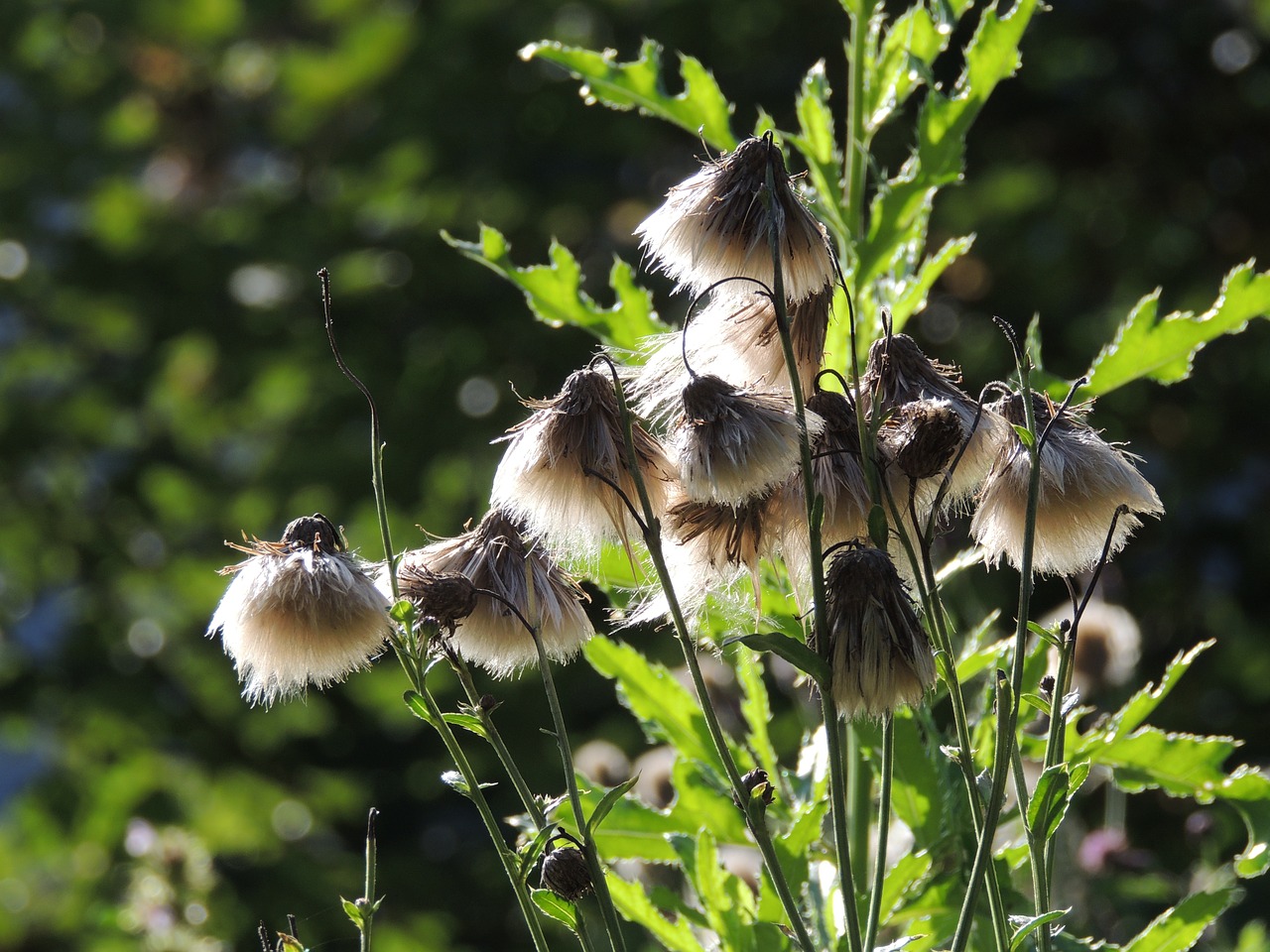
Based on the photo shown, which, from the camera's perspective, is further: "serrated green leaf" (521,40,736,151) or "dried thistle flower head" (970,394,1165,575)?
"serrated green leaf" (521,40,736,151)

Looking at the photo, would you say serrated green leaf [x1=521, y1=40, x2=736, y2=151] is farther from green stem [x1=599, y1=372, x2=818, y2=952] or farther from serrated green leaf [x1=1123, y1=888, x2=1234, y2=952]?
serrated green leaf [x1=1123, y1=888, x2=1234, y2=952]

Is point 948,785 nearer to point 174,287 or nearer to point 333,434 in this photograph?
point 333,434

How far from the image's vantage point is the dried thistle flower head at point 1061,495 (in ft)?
→ 2.09

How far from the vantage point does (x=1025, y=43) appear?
3.10 m

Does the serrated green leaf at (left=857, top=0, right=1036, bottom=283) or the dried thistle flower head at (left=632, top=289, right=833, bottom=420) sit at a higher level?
the serrated green leaf at (left=857, top=0, right=1036, bottom=283)

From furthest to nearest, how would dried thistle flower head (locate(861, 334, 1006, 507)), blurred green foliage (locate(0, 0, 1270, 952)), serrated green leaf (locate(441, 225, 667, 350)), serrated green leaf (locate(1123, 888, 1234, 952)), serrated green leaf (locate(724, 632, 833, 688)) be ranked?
blurred green foliage (locate(0, 0, 1270, 952)) → serrated green leaf (locate(441, 225, 667, 350)) → serrated green leaf (locate(1123, 888, 1234, 952)) → dried thistle flower head (locate(861, 334, 1006, 507)) → serrated green leaf (locate(724, 632, 833, 688))

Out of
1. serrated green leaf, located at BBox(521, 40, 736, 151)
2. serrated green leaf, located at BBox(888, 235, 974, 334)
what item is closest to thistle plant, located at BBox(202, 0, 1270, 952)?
serrated green leaf, located at BBox(888, 235, 974, 334)

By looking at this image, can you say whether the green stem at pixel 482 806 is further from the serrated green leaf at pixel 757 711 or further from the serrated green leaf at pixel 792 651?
the serrated green leaf at pixel 757 711

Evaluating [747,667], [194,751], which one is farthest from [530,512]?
[194,751]

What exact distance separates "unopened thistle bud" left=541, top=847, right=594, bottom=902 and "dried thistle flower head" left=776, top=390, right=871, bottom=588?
0.17m

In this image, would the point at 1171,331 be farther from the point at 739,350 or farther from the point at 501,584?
the point at 501,584

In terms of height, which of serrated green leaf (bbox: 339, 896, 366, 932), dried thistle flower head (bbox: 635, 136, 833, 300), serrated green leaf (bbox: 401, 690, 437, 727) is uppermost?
dried thistle flower head (bbox: 635, 136, 833, 300)

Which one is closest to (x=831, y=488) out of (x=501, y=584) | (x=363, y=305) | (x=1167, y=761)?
(x=501, y=584)

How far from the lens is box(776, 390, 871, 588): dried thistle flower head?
0.62 metres
